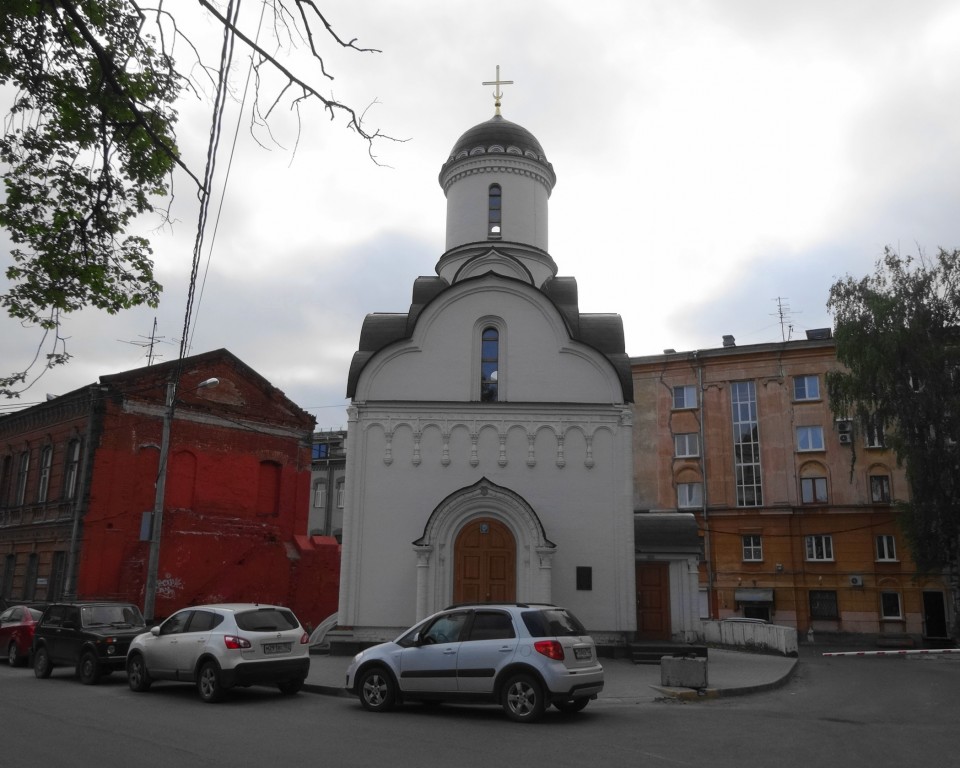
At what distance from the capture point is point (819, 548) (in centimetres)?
3456

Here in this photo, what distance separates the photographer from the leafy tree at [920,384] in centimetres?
2594

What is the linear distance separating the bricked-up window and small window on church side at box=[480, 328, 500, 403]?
70.8 ft

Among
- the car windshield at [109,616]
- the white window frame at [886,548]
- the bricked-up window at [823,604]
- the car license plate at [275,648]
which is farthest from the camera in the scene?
the bricked-up window at [823,604]

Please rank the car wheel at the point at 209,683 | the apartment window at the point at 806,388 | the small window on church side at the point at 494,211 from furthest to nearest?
the apartment window at the point at 806,388, the small window on church side at the point at 494,211, the car wheel at the point at 209,683

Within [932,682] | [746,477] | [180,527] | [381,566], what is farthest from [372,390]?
[746,477]

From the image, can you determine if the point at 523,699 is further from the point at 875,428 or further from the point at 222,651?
the point at 875,428

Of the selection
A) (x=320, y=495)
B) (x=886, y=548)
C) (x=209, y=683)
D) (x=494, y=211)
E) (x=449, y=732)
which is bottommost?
(x=449, y=732)

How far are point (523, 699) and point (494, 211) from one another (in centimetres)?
1604

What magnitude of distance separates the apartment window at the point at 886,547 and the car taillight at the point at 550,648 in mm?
28192

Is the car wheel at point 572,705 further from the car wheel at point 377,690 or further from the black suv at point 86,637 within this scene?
the black suv at point 86,637

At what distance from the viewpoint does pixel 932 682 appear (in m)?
16.8

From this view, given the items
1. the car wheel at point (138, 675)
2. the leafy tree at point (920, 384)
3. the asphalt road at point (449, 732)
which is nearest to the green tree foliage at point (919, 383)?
the leafy tree at point (920, 384)

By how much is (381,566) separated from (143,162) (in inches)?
491

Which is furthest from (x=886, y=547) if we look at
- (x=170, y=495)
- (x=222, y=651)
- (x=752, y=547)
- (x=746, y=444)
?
(x=222, y=651)
